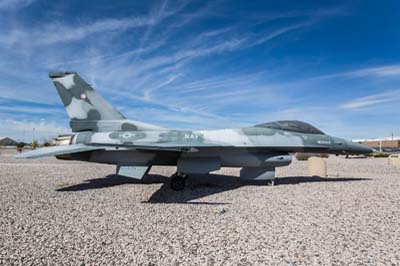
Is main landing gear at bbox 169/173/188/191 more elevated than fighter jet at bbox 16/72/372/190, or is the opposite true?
fighter jet at bbox 16/72/372/190

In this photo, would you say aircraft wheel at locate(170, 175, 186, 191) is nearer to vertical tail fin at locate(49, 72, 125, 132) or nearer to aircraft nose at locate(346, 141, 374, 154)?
vertical tail fin at locate(49, 72, 125, 132)

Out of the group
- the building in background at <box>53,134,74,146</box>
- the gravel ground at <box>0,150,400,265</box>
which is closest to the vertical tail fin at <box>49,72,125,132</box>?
the building in background at <box>53,134,74,146</box>

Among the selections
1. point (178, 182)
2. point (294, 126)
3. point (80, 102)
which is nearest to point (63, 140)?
point (80, 102)

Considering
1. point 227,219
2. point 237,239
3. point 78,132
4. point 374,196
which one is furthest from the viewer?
point 78,132

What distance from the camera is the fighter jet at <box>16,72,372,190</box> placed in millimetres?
8977

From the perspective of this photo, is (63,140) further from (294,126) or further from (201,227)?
(294,126)

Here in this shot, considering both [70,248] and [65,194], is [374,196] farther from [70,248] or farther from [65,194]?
[65,194]

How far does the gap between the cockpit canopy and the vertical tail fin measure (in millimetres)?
5765

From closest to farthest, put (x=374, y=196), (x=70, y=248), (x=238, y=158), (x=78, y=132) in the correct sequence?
(x=70, y=248), (x=374, y=196), (x=238, y=158), (x=78, y=132)

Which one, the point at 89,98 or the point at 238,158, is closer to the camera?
the point at 238,158

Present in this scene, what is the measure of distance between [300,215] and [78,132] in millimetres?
8458

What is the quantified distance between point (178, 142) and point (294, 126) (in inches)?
169

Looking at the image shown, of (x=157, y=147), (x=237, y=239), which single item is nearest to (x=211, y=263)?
(x=237, y=239)

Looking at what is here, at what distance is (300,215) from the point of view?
5.43 metres
